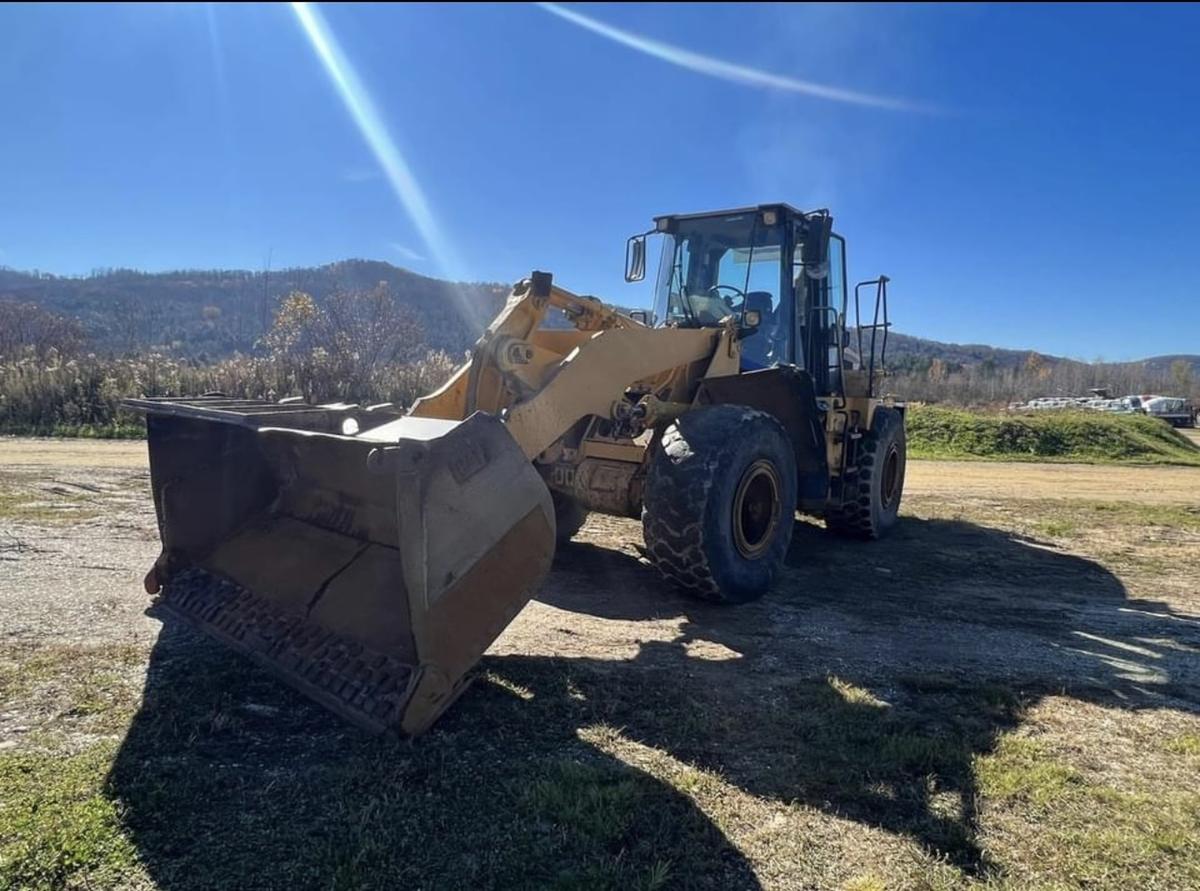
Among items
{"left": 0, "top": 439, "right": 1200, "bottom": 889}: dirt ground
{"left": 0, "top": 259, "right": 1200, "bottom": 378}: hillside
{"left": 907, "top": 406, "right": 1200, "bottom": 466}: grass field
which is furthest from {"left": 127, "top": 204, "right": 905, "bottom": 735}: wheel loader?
{"left": 0, "top": 259, "right": 1200, "bottom": 378}: hillside

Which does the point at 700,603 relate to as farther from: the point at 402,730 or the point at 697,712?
the point at 402,730

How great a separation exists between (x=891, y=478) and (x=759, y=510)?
161 inches

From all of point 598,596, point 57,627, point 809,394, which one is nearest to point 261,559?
point 57,627

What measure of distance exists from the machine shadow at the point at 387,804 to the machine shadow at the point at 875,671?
0.46 meters

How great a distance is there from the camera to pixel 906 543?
8.38 meters

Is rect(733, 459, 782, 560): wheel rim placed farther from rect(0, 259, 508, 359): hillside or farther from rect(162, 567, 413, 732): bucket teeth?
rect(0, 259, 508, 359): hillside

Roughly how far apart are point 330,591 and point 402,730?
3.72 feet

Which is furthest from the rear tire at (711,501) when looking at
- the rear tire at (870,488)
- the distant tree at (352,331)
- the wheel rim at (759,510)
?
the distant tree at (352,331)

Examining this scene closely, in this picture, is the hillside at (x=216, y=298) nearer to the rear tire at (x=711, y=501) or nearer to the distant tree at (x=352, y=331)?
the distant tree at (x=352, y=331)

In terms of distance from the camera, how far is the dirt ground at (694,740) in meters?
2.57

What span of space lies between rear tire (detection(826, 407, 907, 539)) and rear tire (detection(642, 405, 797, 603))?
110 inches

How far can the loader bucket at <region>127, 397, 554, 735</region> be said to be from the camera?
3051 millimetres

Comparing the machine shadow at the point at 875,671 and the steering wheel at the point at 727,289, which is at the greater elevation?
the steering wheel at the point at 727,289

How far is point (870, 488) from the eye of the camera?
26.0 ft
